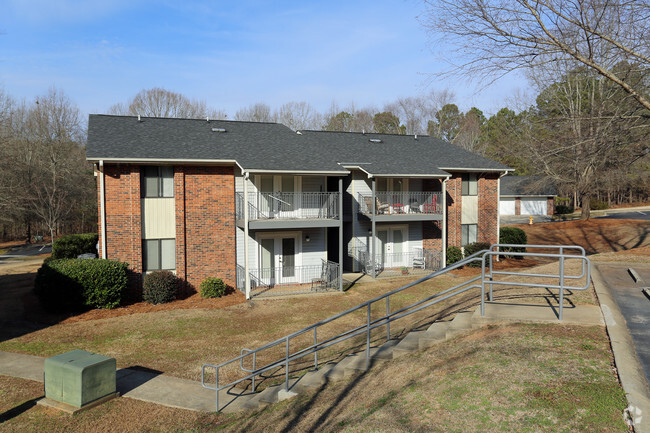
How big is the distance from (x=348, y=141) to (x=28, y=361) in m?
18.3

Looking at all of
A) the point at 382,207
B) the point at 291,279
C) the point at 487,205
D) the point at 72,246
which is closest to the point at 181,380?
the point at 291,279

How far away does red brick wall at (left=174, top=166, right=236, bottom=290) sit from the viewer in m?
18.0

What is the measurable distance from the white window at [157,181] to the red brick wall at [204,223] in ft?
1.17

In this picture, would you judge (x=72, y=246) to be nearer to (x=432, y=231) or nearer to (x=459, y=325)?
(x=432, y=231)

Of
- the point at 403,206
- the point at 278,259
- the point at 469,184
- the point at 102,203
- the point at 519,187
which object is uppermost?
the point at 519,187

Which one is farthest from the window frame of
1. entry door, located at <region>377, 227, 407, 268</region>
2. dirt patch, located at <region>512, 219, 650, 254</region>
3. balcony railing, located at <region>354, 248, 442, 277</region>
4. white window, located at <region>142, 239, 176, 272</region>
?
white window, located at <region>142, 239, 176, 272</region>

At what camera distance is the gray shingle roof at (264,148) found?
17.8 meters

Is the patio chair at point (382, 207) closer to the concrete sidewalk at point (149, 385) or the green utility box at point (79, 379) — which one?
the concrete sidewalk at point (149, 385)

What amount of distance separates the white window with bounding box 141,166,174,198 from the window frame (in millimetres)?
15062

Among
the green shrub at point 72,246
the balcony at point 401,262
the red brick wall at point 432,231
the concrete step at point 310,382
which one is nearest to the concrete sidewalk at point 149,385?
the concrete step at point 310,382

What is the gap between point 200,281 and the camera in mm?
18297

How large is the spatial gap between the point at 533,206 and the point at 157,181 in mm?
47678

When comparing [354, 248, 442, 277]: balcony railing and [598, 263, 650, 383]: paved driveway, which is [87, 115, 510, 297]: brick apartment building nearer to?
[354, 248, 442, 277]: balcony railing

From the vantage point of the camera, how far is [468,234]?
24688 mm
